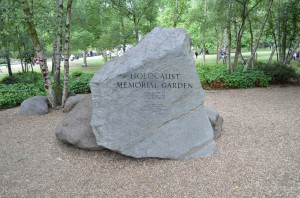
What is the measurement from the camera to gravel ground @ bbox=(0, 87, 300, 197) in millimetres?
4039

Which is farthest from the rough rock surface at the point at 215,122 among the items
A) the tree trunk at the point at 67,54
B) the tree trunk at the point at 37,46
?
the tree trunk at the point at 37,46

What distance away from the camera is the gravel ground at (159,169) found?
13.3ft

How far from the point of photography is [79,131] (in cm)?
543

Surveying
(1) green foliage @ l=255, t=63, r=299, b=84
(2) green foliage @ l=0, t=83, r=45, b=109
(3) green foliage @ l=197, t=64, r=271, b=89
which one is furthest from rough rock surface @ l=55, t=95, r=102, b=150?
(1) green foliage @ l=255, t=63, r=299, b=84

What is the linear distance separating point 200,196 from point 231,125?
330 cm

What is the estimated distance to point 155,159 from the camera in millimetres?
5000

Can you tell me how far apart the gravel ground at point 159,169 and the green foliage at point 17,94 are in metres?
3.74

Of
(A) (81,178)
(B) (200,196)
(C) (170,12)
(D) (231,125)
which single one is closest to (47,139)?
(A) (81,178)

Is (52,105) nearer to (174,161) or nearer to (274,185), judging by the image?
(174,161)

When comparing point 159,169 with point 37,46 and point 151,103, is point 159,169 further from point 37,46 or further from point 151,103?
point 37,46

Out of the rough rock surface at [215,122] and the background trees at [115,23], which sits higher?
the background trees at [115,23]

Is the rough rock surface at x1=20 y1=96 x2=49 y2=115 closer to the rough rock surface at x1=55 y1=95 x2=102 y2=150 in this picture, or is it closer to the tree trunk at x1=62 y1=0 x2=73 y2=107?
the tree trunk at x1=62 y1=0 x2=73 y2=107

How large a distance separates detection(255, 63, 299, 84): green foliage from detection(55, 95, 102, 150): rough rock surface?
9.74 metres

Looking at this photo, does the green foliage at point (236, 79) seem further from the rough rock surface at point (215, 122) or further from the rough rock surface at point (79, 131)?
the rough rock surface at point (79, 131)
